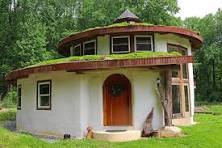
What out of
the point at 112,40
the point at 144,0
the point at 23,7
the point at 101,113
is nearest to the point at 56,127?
the point at 101,113

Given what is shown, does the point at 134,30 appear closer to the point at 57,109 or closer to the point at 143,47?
the point at 143,47

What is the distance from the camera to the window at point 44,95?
15.6 metres

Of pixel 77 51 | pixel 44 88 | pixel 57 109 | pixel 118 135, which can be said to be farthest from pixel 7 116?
pixel 118 135

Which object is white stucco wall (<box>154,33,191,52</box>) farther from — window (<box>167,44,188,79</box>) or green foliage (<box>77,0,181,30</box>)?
green foliage (<box>77,0,181,30</box>)

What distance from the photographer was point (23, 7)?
42438 mm

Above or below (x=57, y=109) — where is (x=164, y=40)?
above

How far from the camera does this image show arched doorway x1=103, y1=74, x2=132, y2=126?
14750 mm

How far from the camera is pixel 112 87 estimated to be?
592 inches

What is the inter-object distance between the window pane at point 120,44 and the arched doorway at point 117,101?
2168mm

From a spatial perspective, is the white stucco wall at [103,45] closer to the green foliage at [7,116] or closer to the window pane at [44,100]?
the window pane at [44,100]

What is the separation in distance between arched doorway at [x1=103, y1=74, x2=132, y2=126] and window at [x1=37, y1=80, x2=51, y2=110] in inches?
99.9

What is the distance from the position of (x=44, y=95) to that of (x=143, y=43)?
198 inches

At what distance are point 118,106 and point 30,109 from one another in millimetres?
Answer: 4478

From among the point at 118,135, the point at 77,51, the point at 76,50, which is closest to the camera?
the point at 118,135
